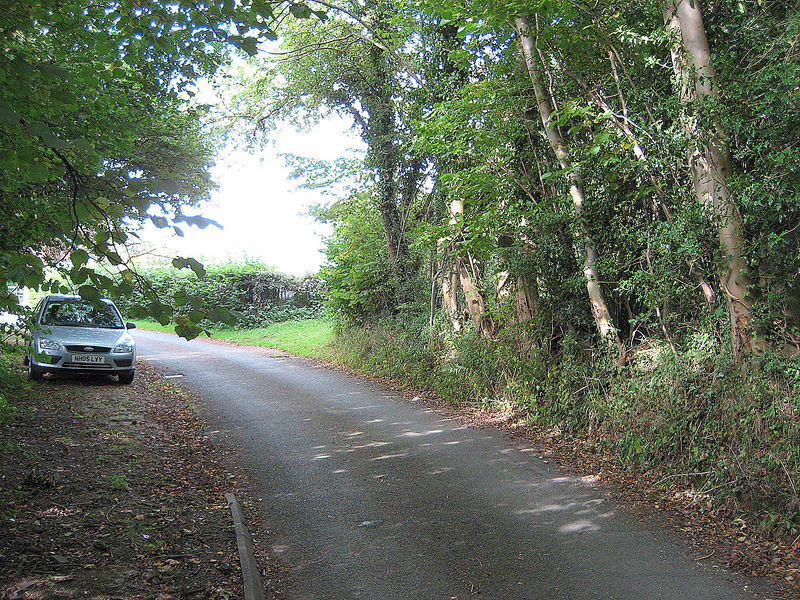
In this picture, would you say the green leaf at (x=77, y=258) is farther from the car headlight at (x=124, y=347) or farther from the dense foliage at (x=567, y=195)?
the car headlight at (x=124, y=347)

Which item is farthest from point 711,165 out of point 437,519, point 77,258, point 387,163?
point 387,163

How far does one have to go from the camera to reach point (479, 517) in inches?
243

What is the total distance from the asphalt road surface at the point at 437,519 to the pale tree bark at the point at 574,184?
2.11 metres

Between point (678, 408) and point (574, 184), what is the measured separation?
12.3 feet

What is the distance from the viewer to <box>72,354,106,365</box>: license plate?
12.3 meters

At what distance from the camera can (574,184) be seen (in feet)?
30.0

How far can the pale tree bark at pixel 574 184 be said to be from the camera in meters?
8.77

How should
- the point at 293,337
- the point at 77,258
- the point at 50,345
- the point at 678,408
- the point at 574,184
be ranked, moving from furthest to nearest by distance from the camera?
the point at 293,337 → the point at 50,345 → the point at 574,184 → the point at 678,408 → the point at 77,258

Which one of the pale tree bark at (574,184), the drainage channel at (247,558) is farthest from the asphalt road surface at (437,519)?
the pale tree bark at (574,184)

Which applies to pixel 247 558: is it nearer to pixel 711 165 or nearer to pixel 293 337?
pixel 711 165

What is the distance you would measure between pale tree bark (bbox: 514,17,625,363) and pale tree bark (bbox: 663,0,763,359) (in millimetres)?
1741

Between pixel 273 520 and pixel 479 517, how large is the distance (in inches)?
82.5

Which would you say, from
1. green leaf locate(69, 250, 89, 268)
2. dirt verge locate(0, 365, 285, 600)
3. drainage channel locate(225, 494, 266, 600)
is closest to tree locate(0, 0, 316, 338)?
green leaf locate(69, 250, 89, 268)

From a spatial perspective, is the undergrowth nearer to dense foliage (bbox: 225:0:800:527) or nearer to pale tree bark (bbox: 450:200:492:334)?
dense foliage (bbox: 225:0:800:527)
